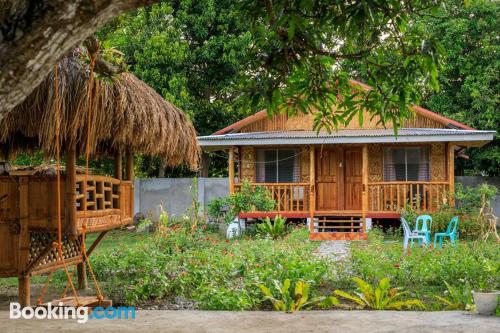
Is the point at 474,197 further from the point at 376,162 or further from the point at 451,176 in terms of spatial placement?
the point at 376,162

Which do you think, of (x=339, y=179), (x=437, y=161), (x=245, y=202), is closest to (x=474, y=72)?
(x=437, y=161)

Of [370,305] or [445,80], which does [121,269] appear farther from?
[445,80]

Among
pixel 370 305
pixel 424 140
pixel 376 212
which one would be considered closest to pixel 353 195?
pixel 376 212

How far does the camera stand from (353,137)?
58.0 feet

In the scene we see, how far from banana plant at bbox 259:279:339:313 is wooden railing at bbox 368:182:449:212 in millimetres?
10462

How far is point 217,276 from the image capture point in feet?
27.7

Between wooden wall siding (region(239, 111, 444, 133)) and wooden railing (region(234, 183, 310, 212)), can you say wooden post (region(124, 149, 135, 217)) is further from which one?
wooden wall siding (region(239, 111, 444, 133))

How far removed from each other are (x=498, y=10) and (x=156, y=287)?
17583mm

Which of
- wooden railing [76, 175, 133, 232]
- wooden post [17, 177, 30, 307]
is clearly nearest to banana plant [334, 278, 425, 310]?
wooden railing [76, 175, 133, 232]

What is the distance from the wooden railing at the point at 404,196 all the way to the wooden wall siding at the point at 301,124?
6.50 ft

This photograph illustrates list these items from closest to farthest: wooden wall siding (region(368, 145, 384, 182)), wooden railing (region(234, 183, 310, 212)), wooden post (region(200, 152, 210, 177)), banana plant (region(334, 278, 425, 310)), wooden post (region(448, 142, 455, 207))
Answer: banana plant (region(334, 278, 425, 310)) < wooden post (region(448, 142, 455, 207)) < wooden railing (region(234, 183, 310, 212)) < wooden wall siding (region(368, 145, 384, 182)) < wooden post (region(200, 152, 210, 177))

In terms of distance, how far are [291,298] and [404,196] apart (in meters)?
10.9

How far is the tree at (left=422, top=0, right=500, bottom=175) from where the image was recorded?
21.0 meters

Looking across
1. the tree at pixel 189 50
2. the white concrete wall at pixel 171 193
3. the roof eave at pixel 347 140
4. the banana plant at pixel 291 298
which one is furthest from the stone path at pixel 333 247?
the tree at pixel 189 50
